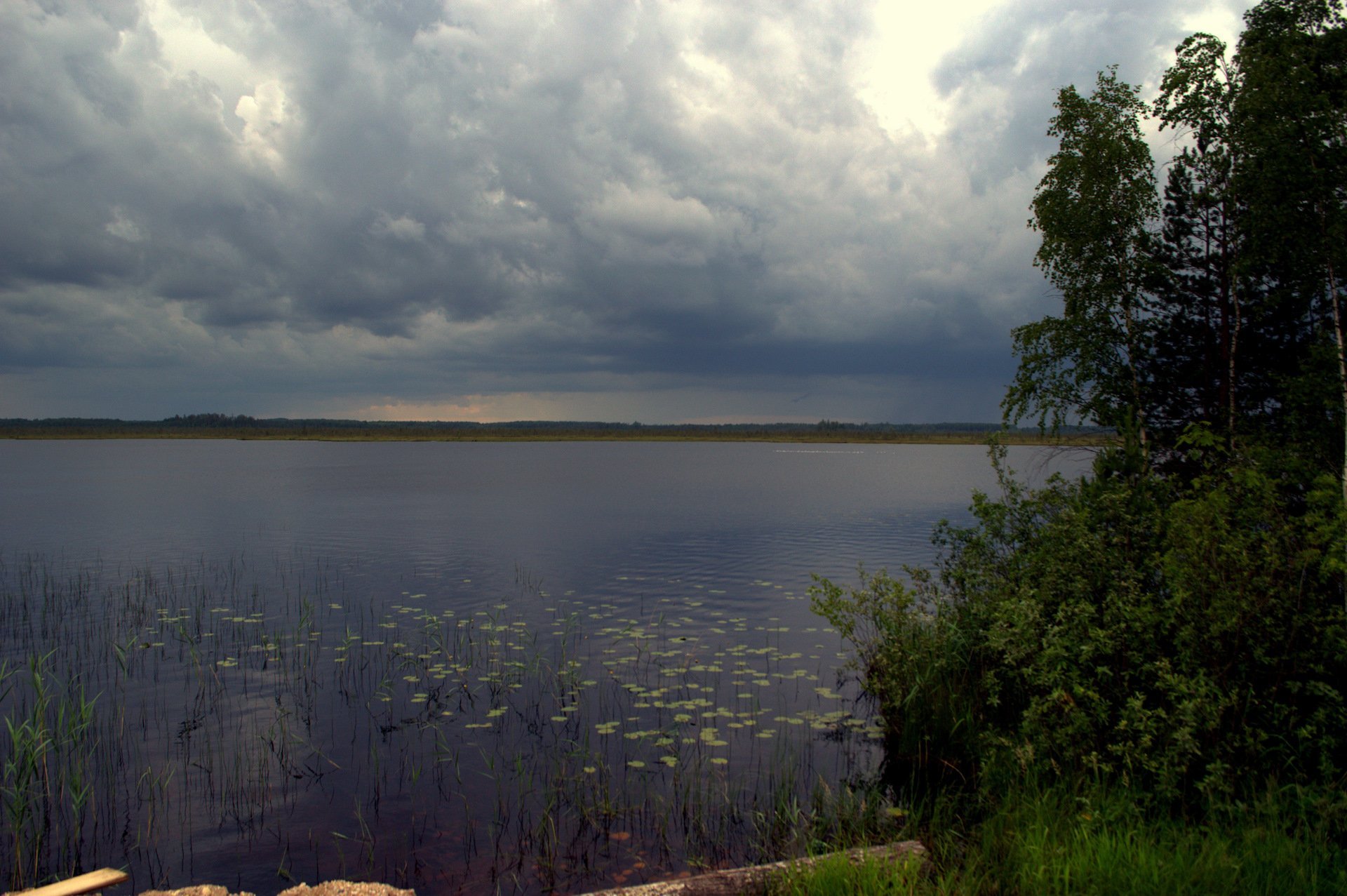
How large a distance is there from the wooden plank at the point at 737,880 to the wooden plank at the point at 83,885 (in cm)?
381

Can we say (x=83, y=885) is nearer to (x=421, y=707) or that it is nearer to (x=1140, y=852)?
(x=1140, y=852)

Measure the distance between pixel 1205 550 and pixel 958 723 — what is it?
5075 mm

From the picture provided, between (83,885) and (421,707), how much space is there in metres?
11.4

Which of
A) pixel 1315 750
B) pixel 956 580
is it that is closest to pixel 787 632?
pixel 956 580

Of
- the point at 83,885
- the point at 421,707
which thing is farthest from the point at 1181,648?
the point at 421,707

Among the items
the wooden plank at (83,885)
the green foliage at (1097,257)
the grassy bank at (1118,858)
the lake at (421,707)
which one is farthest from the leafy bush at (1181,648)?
the green foliage at (1097,257)

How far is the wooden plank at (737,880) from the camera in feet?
25.1

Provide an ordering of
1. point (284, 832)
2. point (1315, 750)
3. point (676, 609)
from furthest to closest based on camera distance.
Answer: point (676, 609) < point (284, 832) < point (1315, 750)

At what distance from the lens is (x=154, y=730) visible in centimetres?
1538

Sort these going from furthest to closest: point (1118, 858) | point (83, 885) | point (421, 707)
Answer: point (421, 707)
point (1118, 858)
point (83, 885)

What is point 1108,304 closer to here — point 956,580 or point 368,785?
point 956,580

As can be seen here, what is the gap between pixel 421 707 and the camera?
1667 centimetres

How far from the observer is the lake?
1101cm

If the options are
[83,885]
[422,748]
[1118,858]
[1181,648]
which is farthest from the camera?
[422,748]
